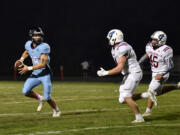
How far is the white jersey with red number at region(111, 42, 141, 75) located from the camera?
8367 millimetres

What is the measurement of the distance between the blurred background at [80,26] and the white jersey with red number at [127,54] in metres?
21.5

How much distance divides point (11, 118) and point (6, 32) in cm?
2638

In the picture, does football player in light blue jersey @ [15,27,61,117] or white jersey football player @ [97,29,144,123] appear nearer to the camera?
white jersey football player @ [97,29,144,123]

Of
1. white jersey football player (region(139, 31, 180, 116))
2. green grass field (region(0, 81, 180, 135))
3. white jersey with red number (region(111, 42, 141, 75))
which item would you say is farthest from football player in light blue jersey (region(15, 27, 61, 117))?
white jersey football player (region(139, 31, 180, 116))

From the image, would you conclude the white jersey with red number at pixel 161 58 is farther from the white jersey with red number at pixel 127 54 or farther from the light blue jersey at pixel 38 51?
the light blue jersey at pixel 38 51

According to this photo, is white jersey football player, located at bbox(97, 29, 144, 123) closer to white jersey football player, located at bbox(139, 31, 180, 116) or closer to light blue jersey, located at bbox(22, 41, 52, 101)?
white jersey football player, located at bbox(139, 31, 180, 116)

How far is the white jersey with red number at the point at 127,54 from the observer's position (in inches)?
329

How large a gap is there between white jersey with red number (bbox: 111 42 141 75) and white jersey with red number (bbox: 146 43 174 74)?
142 cm

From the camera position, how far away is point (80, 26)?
35156mm

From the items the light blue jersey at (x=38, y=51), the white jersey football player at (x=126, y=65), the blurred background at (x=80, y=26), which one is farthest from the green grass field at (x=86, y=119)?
the blurred background at (x=80, y=26)

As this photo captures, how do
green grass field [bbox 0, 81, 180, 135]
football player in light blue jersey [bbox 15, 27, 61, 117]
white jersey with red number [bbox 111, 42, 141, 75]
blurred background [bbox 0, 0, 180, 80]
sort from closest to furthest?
green grass field [bbox 0, 81, 180, 135] < white jersey with red number [bbox 111, 42, 141, 75] < football player in light blue jersey [bbox 15, 27, 61, 117] < blurred background [bbox 0, 0, 180, 80]

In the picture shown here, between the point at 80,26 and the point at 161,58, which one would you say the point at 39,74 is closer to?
the point at 161,58

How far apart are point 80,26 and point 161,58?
25435 mm

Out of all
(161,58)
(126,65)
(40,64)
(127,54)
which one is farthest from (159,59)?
(40,64)
